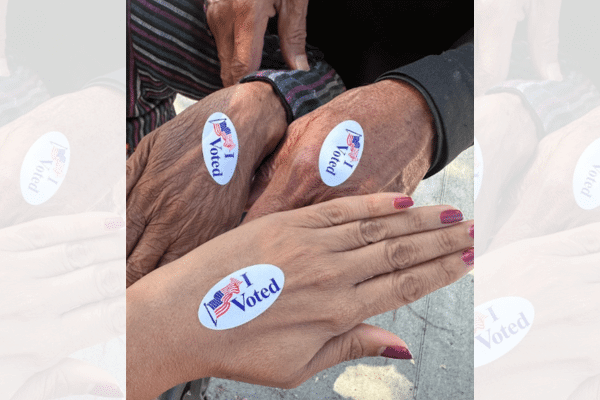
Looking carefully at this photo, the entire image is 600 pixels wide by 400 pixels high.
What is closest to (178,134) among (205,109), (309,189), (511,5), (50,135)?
(205,109)

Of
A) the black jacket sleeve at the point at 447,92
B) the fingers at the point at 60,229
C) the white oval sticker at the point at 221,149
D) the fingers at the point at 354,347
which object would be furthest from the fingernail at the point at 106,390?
the black jacket sleeve at the point at 447,92

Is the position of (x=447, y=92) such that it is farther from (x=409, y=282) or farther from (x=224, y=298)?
(x=224, y=298)

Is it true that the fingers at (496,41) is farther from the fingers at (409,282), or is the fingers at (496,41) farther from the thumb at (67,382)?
the thumb at (67,382)

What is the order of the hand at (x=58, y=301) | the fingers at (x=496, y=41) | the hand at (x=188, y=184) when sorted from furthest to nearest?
the hand at (x=188, y=184)
the fingers at (x=496, y=41)
the hand at (x=58, y=301)

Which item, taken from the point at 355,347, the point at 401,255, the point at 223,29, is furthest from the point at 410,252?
the point at 223,29

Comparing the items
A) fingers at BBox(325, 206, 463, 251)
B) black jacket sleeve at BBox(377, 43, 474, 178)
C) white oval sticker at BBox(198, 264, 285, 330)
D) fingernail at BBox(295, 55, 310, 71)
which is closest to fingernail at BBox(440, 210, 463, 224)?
fingers at BBox(325, 206, 463, 251)

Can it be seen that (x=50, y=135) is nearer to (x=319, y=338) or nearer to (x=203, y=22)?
(x=319, y=338)
